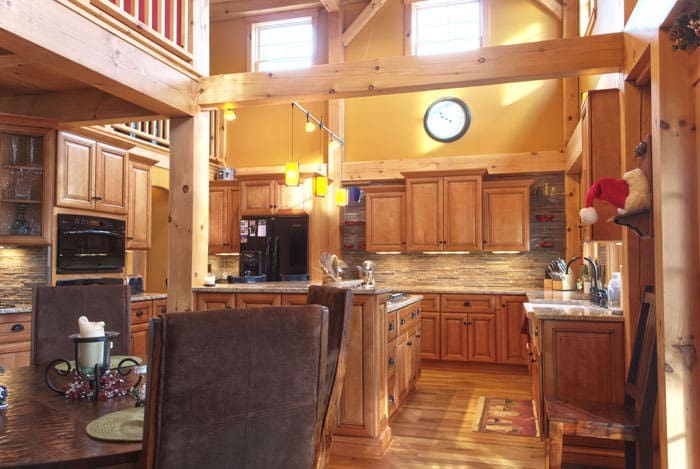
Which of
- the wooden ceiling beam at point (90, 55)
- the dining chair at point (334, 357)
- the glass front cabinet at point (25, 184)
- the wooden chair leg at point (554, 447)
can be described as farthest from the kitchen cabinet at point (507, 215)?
the dining chair at point (334, 357)

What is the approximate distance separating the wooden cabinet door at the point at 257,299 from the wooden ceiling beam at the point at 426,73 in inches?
55.4

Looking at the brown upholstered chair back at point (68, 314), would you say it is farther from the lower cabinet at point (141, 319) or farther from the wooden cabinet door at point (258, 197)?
the wooden cabinet door at point (258, 197)

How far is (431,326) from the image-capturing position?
6492 mm

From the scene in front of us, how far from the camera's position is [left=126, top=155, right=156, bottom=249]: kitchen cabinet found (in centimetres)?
562

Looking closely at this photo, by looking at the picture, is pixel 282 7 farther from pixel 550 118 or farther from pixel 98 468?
pixel 98 468

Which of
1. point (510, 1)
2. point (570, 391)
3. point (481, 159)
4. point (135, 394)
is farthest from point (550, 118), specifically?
point (135, 394)

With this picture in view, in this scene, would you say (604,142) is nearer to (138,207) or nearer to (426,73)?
(426,73)

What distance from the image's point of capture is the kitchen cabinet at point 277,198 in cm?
738

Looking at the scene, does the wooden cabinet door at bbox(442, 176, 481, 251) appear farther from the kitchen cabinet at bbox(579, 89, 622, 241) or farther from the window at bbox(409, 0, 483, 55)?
the kitchen cabinet at bbox(579, 89, 622, 241)

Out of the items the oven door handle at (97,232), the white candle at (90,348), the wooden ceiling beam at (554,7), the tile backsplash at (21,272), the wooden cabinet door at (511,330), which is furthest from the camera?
the wooden ceiling beam at (554,7)

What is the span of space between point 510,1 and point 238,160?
4112mm

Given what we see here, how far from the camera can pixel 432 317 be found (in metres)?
6.48

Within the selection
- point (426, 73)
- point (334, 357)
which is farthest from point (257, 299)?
point (334, 357)

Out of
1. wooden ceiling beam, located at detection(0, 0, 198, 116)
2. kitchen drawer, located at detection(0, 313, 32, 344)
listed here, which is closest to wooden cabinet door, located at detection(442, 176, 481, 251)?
wooden ceiling beam, located at detection(0, 0, 198, 116)
